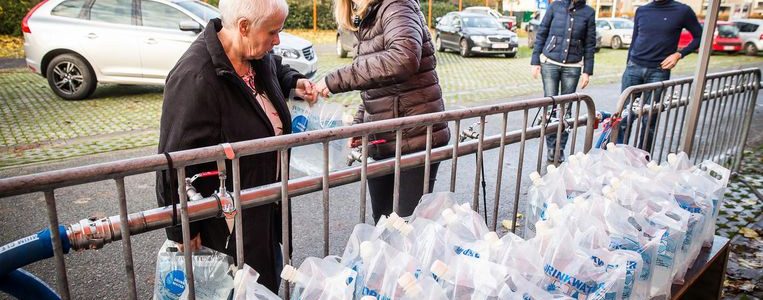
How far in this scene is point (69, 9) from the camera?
857 centimetres

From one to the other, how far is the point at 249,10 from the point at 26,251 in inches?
41.4

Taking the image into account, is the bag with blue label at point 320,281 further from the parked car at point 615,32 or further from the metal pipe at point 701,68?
the parked car at point 615,32

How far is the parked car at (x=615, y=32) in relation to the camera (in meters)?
24.2

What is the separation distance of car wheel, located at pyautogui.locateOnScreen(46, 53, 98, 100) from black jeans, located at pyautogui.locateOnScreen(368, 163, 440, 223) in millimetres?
7591

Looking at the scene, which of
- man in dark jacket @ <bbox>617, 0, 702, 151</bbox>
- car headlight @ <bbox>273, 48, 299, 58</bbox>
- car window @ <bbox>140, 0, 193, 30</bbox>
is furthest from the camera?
car headlight @ <bbox>273, 48, 299, 58</bbox>

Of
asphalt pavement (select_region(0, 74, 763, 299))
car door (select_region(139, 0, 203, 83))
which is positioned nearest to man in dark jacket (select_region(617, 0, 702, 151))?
asphalt pavement (select_region(0, 74, 763, 299))

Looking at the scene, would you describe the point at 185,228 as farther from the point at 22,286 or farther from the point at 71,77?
the point at 71,77

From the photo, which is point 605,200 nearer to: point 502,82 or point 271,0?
point 271,0

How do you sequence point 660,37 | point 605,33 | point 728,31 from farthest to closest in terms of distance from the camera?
1. point 605,33
2. point 728,31
3. point 660,37

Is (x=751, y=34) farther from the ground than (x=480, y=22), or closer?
closer

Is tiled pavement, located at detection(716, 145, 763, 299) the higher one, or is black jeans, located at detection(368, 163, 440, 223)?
black jeans, located at detection(368, 163, 440, 223)

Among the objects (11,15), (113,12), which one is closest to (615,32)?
(113,12)

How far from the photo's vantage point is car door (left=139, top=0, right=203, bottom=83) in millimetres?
8430

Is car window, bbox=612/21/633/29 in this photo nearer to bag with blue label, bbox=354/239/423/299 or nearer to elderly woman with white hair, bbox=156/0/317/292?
elderly woman with white hair, bbox=156/0/317/292
